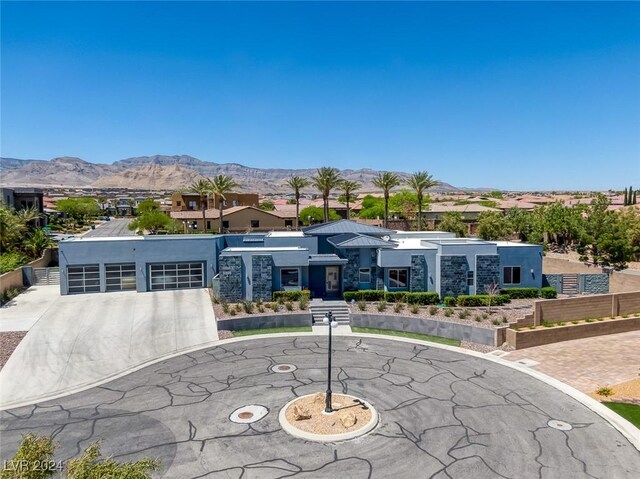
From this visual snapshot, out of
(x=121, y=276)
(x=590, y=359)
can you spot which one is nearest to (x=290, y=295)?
(x=121, y=276)

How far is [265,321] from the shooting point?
26.4m

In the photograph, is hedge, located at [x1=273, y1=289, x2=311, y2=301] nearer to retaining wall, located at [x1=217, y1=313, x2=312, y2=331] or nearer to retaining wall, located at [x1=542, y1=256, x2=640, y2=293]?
retaining wall, located at [x1=217, y1=313, x2=312, y2=331]

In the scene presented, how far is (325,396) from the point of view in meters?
16.8

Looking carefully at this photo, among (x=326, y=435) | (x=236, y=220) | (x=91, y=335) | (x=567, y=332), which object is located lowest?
(x=326, y=435)

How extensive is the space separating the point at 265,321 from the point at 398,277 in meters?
11.1

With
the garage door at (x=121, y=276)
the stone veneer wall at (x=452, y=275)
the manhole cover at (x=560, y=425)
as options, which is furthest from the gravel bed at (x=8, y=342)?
the stone veneer wall at (x=452, y=275)

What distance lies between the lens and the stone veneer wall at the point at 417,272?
1252 inches

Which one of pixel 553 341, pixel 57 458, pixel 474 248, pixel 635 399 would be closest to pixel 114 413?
pixel 57 458

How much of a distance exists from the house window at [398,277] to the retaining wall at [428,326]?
19.2 ft

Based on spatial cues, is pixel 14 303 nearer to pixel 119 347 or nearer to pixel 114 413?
pixel 119 347

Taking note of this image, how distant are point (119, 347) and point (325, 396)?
12.1 m

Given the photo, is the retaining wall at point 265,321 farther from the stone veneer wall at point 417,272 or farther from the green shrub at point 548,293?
the green shrub at point 548,293

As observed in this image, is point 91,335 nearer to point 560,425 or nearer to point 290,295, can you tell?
point 290,295

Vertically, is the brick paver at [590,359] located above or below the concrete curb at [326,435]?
below
